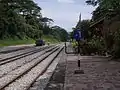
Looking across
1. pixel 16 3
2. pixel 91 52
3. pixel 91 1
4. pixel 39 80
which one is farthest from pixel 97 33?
pixel 16 3

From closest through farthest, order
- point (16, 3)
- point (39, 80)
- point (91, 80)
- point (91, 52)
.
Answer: point (91, 80), point (39, 80), point (91, 52), point (16, 3)

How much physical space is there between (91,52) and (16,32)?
211ft

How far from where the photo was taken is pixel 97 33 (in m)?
53.2

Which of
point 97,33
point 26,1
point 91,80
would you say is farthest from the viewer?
point 26,1

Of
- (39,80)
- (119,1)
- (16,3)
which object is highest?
(16,3)

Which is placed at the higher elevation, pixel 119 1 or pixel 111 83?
pixel 119 1

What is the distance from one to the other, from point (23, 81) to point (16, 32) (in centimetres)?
8636

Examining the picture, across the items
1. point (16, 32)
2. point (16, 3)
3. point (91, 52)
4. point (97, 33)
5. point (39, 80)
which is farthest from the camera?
point (16, 3)

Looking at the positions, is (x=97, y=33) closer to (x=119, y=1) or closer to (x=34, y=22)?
(x=119, y=1)

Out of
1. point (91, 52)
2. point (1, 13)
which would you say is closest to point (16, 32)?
point (1, 13)

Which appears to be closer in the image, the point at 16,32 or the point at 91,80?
the point at 91,80

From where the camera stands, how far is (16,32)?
101688mm

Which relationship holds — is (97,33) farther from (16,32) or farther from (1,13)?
(16,32)

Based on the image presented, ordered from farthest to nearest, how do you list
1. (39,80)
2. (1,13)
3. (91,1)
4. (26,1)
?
(26,1) < (1,13) < (91,1) < (39,80)
